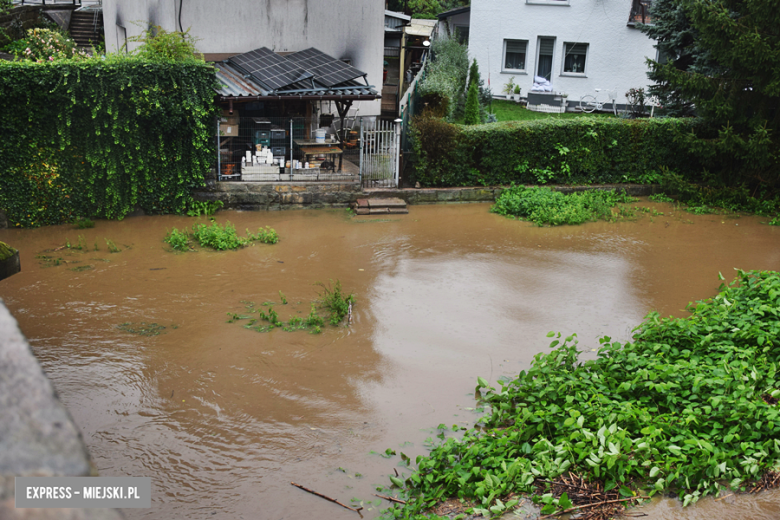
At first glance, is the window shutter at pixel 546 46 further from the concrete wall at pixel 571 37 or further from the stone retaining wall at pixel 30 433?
the stone retaining wall at pixel 30 433

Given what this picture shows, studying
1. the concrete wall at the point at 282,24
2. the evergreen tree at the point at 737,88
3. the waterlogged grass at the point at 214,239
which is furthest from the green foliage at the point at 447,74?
the waterlogged grass at the point at 214,239

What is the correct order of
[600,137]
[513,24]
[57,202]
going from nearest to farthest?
1. [57,202]
2. [600,137]
3. [513,24]

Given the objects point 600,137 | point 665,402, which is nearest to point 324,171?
point 600,137

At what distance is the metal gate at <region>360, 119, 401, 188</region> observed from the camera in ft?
51.2

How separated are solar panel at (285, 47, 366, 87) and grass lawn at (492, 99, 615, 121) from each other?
7.34m

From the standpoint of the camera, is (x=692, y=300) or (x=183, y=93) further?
(x=183, y=93)

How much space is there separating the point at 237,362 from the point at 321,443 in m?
2.00

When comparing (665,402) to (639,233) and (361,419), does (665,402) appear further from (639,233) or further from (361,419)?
(639,233)

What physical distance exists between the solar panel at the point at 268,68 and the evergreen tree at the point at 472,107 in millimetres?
5944

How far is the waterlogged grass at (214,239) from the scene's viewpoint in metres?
11.9

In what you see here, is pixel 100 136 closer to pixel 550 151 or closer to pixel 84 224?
pixel 84 224

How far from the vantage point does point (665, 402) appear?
5.85 meters

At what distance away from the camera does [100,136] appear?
13305 millimetres

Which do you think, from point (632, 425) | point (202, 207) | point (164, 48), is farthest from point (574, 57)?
point (632, 425)
